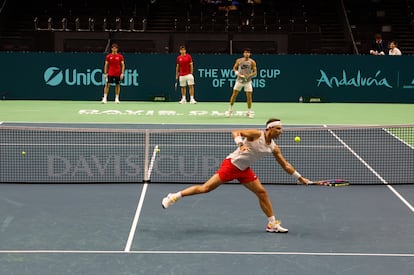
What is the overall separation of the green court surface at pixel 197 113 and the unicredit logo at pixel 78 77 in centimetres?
78

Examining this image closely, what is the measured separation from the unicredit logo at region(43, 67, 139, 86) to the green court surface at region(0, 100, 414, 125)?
776 mm

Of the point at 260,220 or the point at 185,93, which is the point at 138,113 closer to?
the point at 185,93

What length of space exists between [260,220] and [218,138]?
23.1 ft

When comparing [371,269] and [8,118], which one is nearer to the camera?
[371,269]

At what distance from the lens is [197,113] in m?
23.3

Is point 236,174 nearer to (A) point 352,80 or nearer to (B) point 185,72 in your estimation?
(B) point 185,72

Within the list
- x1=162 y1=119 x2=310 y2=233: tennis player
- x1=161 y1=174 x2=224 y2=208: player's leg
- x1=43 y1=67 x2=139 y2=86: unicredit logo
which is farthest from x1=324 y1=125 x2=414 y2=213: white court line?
x1=43 y1=67 x2=139 y2=86: unicredit logo

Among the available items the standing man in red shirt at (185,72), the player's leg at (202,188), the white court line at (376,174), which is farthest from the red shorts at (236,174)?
the standing man in red shirt at (185,72)

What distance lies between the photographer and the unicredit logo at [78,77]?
27.1m

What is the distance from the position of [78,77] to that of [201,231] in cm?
1851

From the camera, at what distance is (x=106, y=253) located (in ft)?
27.7

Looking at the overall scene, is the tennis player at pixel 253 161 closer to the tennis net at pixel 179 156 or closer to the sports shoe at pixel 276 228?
the sports shoe at pixel 276 228

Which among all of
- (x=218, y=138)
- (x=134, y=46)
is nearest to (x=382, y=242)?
(x=218, y=138)

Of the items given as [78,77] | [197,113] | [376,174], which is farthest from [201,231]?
[78,77]
